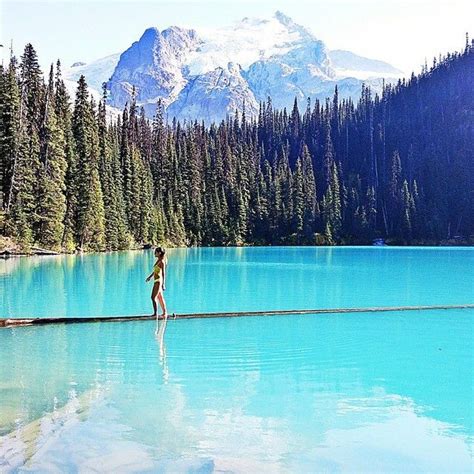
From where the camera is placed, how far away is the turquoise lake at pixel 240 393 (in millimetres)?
8430

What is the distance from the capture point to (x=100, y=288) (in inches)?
1193

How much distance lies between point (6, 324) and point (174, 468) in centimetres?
962

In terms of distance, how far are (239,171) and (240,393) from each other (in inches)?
4364

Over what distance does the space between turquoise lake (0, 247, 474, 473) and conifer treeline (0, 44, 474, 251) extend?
3962cm

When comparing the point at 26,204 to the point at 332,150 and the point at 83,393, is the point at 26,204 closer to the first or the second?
the point at 83,393

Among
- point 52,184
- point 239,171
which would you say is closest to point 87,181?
point 52,184

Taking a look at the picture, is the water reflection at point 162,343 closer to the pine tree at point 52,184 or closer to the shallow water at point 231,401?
the shallow water at point 231,401

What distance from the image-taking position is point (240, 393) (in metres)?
11.2

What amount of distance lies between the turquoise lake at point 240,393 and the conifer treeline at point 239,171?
1560 inches

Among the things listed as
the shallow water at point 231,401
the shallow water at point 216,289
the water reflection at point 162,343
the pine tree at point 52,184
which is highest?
the pine tree at point 52,184

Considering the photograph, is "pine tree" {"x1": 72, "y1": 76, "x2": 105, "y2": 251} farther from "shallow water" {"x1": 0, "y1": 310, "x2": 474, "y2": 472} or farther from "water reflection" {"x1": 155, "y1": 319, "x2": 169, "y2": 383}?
"shallow water" {"x1": 0, "y1": 310, "x2": 474, "y2": 472}

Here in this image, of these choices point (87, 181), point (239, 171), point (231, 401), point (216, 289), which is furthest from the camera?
point (239, 171)

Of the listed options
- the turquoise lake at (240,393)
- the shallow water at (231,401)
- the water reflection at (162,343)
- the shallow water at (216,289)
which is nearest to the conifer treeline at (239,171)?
the shallow water at (216,289)

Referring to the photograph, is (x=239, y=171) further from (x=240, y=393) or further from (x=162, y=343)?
(x=240, y=393)
